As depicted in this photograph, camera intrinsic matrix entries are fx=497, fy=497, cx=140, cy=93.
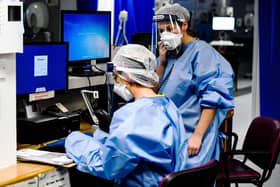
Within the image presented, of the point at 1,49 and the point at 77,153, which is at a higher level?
the point at 1,49

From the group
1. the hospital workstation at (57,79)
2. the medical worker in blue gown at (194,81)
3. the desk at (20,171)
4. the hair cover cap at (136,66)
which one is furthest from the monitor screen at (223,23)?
the desk at (20,171)

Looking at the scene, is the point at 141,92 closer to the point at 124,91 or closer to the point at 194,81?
the point at 124,91

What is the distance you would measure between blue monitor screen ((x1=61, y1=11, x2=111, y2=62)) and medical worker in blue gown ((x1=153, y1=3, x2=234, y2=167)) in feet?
2.20

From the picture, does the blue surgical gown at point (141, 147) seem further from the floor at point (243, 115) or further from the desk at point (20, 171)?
the floor at point (243, 115)

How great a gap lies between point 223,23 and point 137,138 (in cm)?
451

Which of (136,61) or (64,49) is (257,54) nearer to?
(64,49)

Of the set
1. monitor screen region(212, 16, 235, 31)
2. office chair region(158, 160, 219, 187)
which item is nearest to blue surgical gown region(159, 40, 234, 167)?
office chair region(158, 160, 219, 187)

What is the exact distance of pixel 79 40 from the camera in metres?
3.46

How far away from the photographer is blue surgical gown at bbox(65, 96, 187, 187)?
7.03 ft

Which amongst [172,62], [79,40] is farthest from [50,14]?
[172,62]

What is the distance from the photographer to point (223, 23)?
6.38 meters

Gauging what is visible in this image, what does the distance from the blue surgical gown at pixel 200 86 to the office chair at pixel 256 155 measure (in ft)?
1.21

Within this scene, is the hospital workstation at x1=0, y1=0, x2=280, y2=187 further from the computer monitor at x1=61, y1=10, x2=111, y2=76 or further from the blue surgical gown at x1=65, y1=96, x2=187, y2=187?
the blue surgical gown at x1=65, y1=96, x2=187, y2=187

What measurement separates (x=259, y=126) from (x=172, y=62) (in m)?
0.89
